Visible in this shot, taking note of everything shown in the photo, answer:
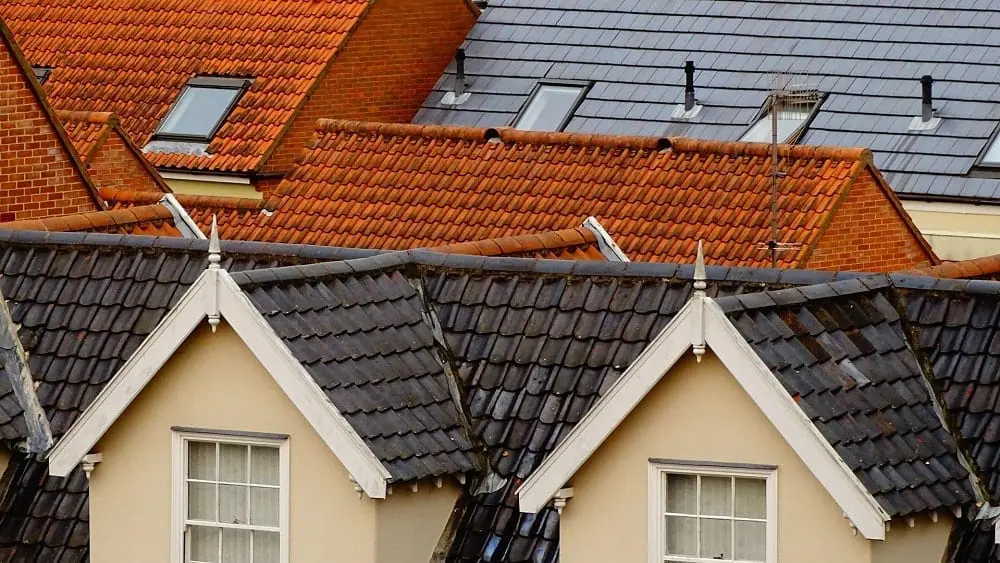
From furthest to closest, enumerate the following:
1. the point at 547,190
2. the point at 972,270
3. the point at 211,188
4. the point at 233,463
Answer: the point at 211,188 < the point at 547,190 < the point at 972,270 < the point at 233,463

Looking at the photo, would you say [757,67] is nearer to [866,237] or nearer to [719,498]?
[866,237]

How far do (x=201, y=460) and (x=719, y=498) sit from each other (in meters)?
3.73

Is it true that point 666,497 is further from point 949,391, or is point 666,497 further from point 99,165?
point 99,165

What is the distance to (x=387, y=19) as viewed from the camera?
50719 mm

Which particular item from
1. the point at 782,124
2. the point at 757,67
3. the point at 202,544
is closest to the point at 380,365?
the point at 202,544

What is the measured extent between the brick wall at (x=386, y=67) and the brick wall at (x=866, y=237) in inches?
513

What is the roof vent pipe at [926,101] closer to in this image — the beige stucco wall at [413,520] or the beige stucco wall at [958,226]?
the beige stucco wall at [958,226]

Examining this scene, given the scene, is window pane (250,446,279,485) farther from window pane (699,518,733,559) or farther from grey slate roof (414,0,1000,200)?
grey slate roof (414,0,1000,200)

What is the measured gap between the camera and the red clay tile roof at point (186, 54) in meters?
48.1

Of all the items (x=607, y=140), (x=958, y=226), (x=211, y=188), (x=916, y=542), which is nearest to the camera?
(x=916, y=542)

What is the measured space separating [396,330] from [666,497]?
110 inches

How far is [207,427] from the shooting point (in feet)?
65.7

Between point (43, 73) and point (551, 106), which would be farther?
point (43, 73)

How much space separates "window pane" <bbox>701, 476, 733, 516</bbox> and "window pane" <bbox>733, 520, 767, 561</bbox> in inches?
5.0
